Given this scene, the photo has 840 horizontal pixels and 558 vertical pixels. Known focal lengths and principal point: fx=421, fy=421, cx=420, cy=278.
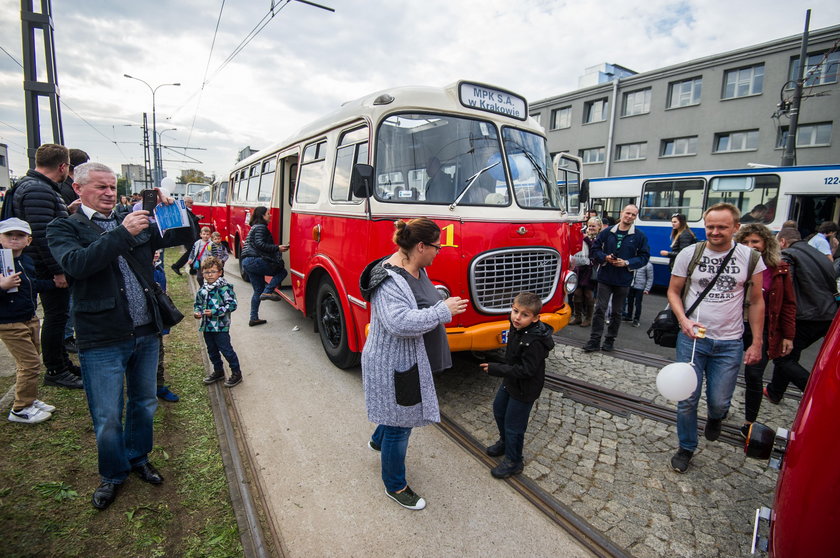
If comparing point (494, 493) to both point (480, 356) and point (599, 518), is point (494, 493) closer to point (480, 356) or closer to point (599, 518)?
point (599, 518)

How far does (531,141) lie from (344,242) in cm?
240

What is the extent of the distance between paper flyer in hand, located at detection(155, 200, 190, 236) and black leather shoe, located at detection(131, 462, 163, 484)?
1.60 metres

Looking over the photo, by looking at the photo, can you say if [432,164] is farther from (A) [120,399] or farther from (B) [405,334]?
(A) [120,399]

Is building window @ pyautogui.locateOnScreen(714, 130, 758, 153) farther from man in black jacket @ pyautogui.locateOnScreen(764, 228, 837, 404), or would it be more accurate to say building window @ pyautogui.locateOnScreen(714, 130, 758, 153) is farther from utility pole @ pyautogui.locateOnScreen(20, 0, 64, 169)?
utility pole @ pyautogui.locateOnScreen(20, 0, 64, 169)

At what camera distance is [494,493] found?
113 inches

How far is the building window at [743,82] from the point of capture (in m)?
21.6

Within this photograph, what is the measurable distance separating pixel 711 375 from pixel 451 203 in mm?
2496

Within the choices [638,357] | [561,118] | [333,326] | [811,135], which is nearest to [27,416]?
[333,326]

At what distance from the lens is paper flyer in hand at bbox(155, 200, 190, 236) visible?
2.77m

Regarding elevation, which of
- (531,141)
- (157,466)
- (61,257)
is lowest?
(157,466)

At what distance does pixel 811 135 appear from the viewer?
2014 centimetres

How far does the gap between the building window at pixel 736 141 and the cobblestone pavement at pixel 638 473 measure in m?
23.7

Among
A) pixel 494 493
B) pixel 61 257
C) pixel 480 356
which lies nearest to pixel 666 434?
pixel 494 493

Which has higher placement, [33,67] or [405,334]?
[33,67]
